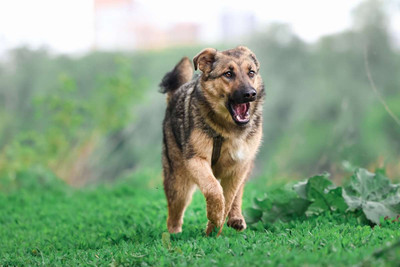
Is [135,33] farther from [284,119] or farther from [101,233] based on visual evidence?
[101,233]

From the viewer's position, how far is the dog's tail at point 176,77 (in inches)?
250

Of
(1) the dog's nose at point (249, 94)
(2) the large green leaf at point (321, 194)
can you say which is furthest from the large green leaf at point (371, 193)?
(1) the dog's nose at point (249, 94)

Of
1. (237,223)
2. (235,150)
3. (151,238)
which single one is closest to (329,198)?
(237,223)

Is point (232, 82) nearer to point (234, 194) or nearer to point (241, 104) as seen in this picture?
point (241, 104)

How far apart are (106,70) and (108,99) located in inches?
155

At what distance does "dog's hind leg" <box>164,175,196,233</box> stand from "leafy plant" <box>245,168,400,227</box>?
29.0 inches

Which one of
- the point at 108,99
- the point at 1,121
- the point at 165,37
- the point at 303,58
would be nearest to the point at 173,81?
the point at 108,99

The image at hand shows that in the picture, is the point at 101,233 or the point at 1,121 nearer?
the point at 101,233

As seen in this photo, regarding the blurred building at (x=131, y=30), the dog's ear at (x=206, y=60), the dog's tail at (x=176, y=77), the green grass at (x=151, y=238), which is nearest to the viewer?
the green grass at (x=151, y=238)

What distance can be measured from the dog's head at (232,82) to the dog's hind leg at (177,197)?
0.97 m

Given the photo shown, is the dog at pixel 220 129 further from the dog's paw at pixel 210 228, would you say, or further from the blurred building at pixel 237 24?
the blurred building at pixel 237 24

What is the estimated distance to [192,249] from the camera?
4.35m

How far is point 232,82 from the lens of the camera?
5.05m

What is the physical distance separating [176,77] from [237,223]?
1.91 meters
